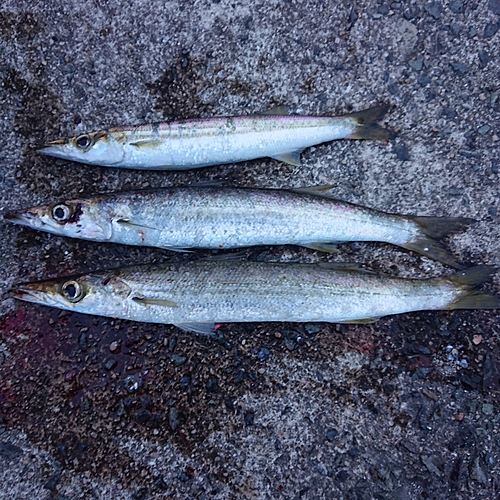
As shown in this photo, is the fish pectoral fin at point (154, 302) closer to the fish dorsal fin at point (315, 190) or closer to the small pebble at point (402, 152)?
the fish dorsal fin at point (315, 190)

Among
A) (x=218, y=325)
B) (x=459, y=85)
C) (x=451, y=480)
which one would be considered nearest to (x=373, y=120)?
(x=459, y=85)

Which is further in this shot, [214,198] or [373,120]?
[373,120]

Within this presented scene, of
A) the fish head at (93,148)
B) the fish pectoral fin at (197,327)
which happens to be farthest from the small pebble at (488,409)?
the fish head at (93,148)

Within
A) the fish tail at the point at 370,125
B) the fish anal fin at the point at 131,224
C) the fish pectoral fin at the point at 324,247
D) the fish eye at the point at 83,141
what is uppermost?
the fish tail at the point at 370,125

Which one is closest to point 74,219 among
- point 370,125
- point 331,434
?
point 370,125

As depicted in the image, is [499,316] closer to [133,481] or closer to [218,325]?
[218,325]

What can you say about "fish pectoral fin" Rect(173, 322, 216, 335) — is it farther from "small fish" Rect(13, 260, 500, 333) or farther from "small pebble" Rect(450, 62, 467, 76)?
"small pebble" Rect(450, 62, 467, 76)

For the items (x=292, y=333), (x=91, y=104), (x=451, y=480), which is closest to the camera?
(x=451, y=480)

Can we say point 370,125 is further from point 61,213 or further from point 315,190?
point 61,213
